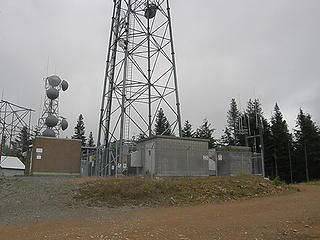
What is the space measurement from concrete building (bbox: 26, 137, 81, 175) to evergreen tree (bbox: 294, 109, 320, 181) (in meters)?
37.4

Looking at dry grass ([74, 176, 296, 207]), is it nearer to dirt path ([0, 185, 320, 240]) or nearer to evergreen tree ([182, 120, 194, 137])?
dirt path ([0, 185, 320, 240])

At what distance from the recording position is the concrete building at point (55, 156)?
2711cm

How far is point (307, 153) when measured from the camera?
5338 cm

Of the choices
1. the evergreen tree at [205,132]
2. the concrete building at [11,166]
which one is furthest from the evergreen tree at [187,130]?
the concrete building at [11,166]

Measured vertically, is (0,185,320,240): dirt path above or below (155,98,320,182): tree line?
below

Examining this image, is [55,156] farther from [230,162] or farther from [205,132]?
[205,132]

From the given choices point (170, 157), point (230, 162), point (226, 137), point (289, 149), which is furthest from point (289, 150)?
point (170, 157)

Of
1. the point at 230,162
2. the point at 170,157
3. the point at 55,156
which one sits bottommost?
the point at 230,162

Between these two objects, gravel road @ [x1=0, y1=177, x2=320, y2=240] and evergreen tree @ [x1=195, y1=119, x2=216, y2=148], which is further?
evergreen tree @ [x1=195, y1=119, x2=216, y2=148]

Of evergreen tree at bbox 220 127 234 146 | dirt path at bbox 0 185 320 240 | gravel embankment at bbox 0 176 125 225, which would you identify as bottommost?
dirt path at bbox 0 185 320 240

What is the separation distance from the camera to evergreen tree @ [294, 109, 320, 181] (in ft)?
172

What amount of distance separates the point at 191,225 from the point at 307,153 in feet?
157

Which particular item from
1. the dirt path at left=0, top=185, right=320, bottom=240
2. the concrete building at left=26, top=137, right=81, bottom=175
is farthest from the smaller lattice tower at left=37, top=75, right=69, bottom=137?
the dirt path at left=0, top=185, right=320, bottom=240

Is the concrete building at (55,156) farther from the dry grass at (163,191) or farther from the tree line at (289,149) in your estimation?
the tree line at (289,149)
